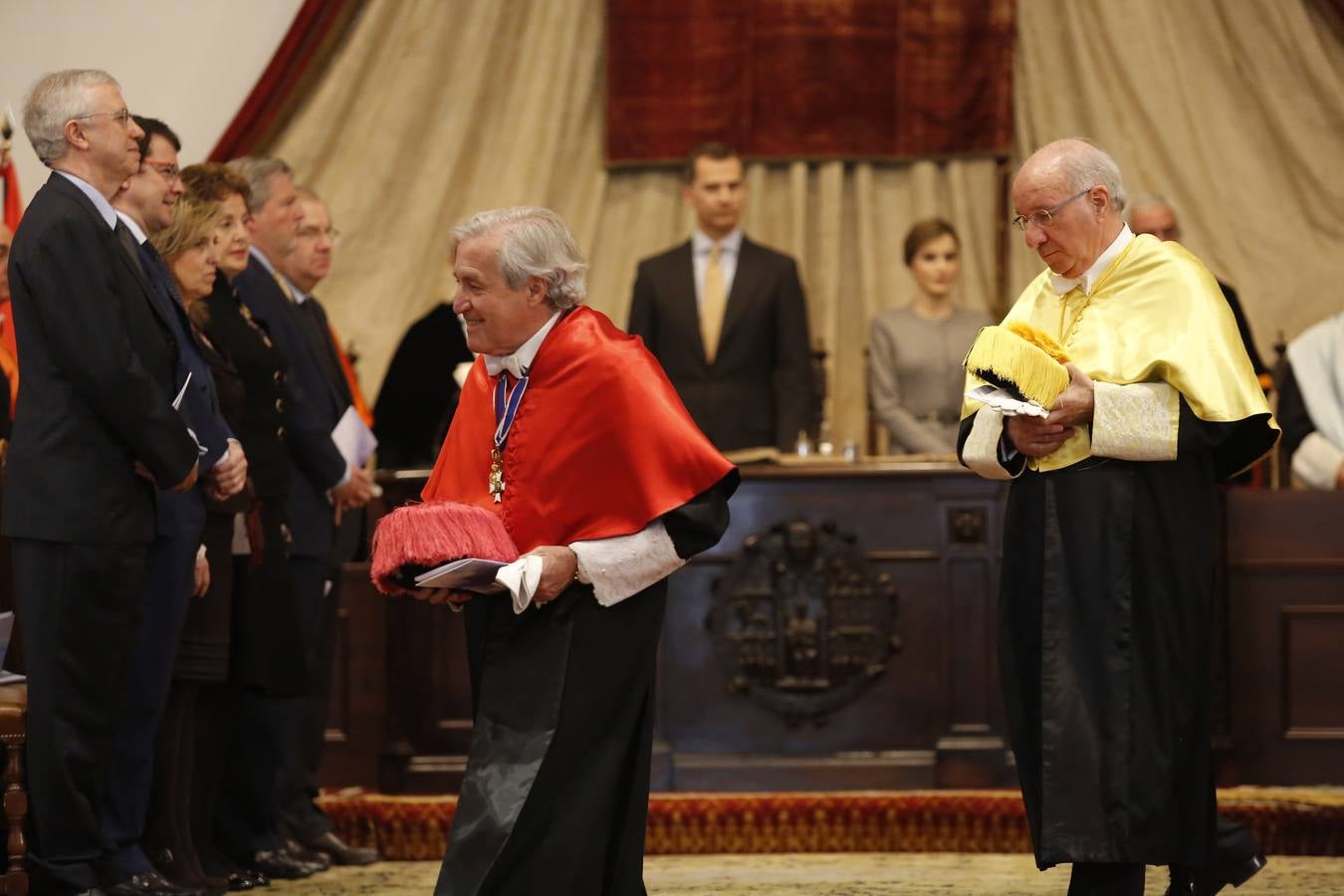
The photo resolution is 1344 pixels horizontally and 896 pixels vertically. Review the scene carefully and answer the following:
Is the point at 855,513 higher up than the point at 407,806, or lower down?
higher up

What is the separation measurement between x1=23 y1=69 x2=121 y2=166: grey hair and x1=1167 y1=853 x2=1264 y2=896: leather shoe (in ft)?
9.63

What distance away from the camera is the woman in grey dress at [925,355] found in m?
6.73

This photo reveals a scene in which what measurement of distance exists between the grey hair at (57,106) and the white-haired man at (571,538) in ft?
3.80

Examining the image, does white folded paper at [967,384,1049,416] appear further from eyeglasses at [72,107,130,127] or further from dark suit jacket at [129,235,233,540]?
eyeglasses at [72,107,130,127]

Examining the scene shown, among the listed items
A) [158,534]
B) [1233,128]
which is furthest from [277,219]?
[1233,128]

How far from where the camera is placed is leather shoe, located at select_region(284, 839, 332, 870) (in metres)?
5.17

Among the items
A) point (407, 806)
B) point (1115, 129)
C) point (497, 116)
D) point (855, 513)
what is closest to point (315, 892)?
point (407, 806)

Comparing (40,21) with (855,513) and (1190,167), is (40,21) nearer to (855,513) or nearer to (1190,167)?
(855,513)

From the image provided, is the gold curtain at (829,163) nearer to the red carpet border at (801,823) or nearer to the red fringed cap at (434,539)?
the red carpet border at (801,823)

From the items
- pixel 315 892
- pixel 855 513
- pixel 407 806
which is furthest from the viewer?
pixel 855 513

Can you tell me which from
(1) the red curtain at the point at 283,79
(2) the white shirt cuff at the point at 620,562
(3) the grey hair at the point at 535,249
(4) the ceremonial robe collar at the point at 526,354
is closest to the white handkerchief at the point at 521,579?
(2) the white shirt cuff at the point at 620,562

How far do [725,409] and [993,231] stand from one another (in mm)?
2098

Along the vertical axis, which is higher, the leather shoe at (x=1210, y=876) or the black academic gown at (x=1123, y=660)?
the black academic gown at (x=1123, y=660)

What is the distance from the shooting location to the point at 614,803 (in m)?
3.38
